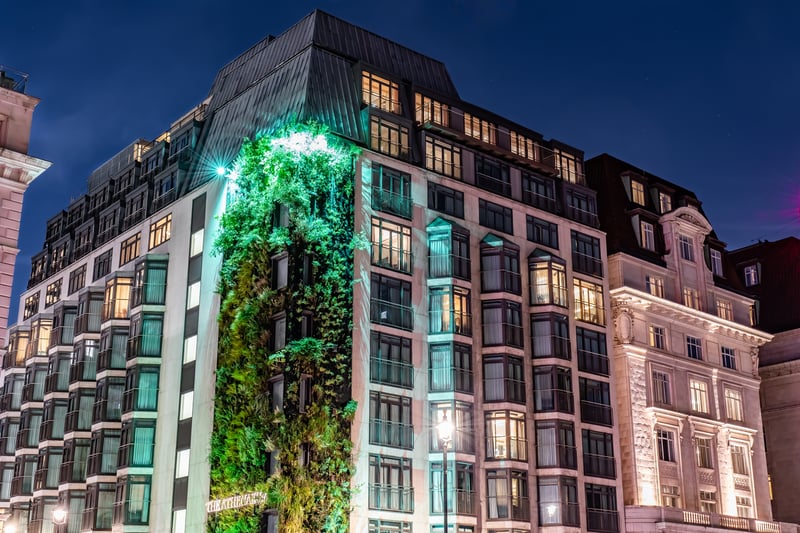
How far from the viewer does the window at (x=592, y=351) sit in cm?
6662

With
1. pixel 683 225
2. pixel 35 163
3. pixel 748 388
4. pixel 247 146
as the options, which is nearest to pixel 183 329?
pixel 247 146

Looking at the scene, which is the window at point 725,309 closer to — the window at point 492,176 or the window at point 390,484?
the window at point 492,176

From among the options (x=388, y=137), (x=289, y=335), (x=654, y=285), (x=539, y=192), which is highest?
(x=388, y=137)

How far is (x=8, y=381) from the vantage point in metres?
82.6

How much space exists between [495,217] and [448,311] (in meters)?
8.59

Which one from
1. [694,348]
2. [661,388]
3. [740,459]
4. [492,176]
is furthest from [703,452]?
[492,176]

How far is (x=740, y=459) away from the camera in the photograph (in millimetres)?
75562

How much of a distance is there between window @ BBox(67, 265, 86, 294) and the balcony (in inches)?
1283

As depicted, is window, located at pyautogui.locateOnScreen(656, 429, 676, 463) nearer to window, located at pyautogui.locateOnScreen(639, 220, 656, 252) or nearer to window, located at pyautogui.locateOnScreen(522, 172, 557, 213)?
window, located at pyautogui.locateOnScreen(639, 220, 656, 252)

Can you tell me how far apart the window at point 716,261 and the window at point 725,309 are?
2.30 metres

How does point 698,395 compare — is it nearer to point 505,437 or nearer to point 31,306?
point 505,437

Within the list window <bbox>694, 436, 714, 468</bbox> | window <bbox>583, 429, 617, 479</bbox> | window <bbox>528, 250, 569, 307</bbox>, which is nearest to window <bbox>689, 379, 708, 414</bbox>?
window <bbox>694, 436, 714, 468</bbox>

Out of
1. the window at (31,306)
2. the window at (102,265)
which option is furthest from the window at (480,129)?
the window at (31,306)

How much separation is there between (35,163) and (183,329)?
73.6 feet
